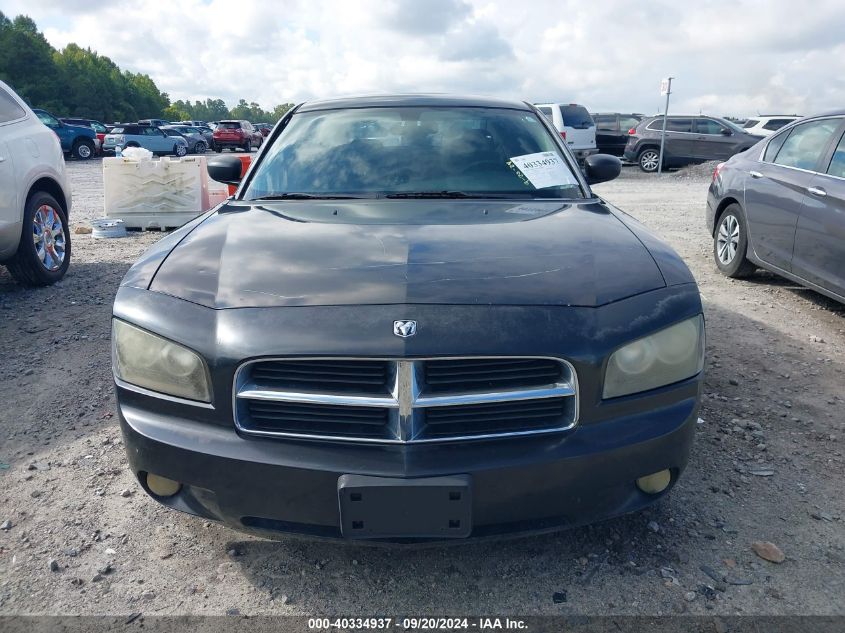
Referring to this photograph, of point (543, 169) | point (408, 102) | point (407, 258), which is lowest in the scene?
point (407, 258)

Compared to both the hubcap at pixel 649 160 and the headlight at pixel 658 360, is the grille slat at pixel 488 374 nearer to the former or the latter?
the headlight at pixel 658 360

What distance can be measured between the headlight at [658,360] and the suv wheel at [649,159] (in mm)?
19176

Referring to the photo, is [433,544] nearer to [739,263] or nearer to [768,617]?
[768,617]

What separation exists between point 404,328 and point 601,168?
2245mm

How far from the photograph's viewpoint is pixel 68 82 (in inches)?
2549

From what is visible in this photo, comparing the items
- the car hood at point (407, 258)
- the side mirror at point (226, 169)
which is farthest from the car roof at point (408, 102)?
the car hood at point (407, 258)

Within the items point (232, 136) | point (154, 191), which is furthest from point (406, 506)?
point (232, 136)

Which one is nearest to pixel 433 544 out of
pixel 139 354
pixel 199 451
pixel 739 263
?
pixel 199 451

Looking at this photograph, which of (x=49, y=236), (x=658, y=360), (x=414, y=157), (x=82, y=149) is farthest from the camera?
(x=82, y=149)

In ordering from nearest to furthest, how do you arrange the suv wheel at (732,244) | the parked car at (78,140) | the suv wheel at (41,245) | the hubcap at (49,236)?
the suv wheel at (41,245), the hubcap at (49,236), the suv wheel at (732,244), the parked car at (78,140)

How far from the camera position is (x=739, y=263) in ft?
20.7

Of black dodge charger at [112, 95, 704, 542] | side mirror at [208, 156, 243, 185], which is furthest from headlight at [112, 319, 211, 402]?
side mirror at [208, 156, 243, 185]

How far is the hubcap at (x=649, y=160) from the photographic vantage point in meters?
19.9

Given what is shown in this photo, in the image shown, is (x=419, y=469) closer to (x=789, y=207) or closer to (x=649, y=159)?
(x=789, y=207)
